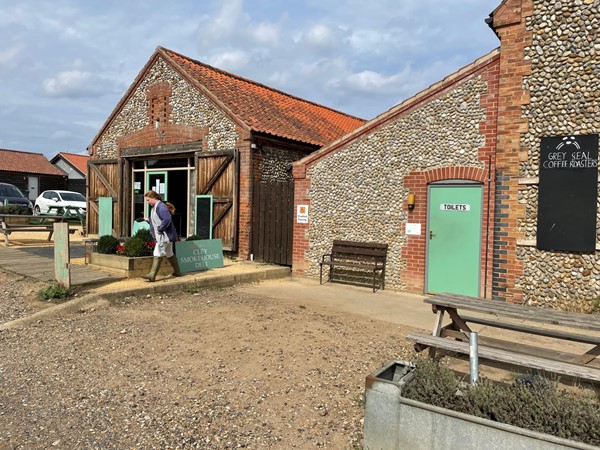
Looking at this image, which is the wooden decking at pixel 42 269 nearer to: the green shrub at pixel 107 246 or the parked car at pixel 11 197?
the green shrub at pixel 107 246

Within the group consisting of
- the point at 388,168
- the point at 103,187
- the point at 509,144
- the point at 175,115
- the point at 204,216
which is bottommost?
the point at 204,216

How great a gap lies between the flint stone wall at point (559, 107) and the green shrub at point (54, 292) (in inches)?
300

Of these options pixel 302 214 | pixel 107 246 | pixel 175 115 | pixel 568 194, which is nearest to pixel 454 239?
pixel 568 194

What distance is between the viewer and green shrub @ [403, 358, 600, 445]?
8.27 ft

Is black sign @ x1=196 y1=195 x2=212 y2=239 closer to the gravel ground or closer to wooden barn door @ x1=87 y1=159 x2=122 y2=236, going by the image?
wooden barn door @ x1=87 y1=159 x2=122 y2=236

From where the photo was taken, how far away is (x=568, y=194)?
7.37m

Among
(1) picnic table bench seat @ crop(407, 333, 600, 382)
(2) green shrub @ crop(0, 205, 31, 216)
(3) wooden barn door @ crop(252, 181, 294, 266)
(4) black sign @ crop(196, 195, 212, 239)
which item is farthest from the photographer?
(2) green shrub @ crop(0, 205, 31, 216)

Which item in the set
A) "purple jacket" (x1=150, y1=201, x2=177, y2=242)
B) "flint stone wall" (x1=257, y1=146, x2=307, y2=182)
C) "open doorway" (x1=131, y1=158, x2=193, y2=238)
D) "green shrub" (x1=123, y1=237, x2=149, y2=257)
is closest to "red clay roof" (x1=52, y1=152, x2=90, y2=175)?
"open doorway" (x1=131, y1=158, x2=193, y2=238)

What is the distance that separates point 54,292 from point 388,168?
660 centimetres

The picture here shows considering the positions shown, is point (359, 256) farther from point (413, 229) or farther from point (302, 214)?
point (302, 214)

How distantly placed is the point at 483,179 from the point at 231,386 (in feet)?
20.0

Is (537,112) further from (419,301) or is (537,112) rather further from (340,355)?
(340,355)

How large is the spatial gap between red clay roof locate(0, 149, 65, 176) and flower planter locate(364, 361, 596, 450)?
4150 centimetres

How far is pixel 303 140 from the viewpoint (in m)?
13.2
